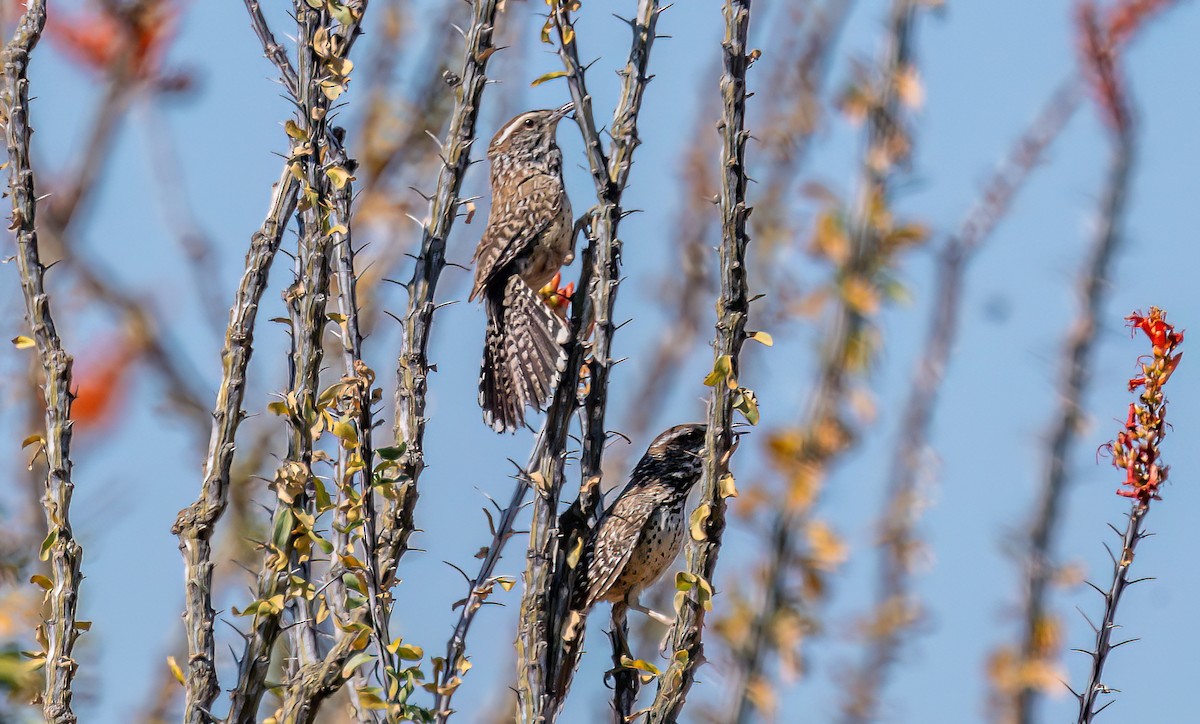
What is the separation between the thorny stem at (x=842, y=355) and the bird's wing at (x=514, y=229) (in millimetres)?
1374

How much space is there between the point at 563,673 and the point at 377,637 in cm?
47

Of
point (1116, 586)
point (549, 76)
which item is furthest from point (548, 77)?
point (1116, 586)

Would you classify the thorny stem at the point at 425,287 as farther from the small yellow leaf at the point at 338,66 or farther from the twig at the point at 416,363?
the small yellow leaf at the point at 338,66

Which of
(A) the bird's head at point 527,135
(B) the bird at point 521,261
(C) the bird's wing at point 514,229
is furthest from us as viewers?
(A) the bird's head at point 527,135

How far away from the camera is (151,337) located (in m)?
5.45

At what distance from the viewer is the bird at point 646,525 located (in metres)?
3.79

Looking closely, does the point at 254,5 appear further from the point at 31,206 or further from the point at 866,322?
the point at 866,322

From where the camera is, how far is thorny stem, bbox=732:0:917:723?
11.3 ft

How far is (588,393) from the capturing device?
3.21m

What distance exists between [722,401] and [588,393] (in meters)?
0.36

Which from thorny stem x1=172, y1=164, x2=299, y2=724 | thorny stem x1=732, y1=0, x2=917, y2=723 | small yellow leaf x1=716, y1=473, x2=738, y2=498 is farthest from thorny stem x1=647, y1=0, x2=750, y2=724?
thorny stem x1=172, y1=164, x2=299, y2=724

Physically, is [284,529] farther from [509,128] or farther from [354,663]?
[509,128]

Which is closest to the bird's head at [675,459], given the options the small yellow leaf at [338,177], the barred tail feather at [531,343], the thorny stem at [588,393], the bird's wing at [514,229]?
the barred tail feather at [531,343]

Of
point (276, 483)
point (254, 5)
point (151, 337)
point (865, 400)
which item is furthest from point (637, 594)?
point (151, 337)
